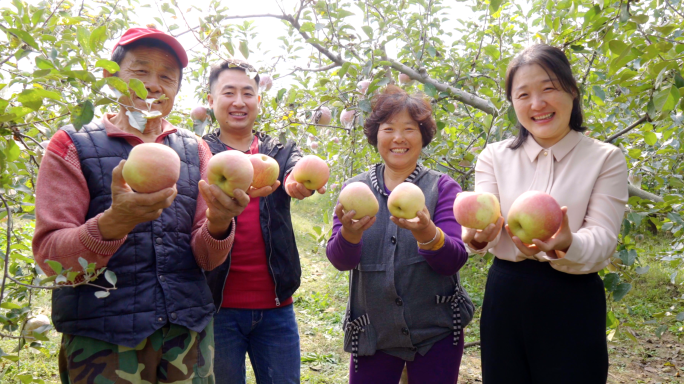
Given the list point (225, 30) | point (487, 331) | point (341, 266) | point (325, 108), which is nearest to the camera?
point (487, 331)

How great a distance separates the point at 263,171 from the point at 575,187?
102cm

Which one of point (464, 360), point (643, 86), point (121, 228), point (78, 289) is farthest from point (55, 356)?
point (643, 86)

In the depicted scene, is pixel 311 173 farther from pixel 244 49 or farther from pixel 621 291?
pixel 621 291

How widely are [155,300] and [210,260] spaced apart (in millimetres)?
200

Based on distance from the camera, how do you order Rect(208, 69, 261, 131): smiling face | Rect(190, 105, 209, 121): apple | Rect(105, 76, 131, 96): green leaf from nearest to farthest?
Rect(105, 76, 131, 96): green leaf, Rect(208, 69, 261, 131): smiling face, Rect(190, 105, 209, 121): apple

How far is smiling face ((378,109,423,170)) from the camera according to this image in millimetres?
1734

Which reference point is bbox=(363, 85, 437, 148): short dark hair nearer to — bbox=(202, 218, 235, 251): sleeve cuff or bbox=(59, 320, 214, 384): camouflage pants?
bbox=(202, 218, 235, 251): sleeve cuff

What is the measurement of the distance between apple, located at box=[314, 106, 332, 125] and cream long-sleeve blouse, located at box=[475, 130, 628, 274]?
1.15 metres

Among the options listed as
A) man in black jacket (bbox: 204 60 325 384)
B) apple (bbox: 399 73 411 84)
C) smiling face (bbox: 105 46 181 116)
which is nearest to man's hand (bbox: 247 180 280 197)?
man in black jacket (bbox: 204 60 325 384)

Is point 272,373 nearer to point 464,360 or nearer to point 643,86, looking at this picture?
point 643,86

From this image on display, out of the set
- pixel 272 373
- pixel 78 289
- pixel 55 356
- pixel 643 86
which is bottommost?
pixel 55 356

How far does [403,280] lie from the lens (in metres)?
1.64

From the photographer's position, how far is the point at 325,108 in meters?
2.54

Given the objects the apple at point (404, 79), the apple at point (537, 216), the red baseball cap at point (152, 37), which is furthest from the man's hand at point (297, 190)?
the apple at point (404, 79)
